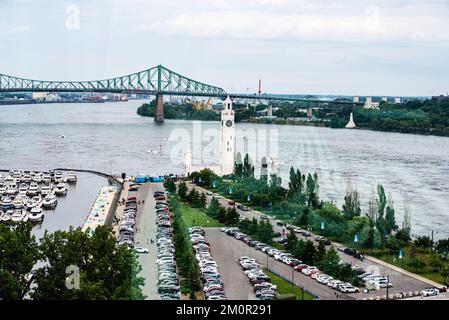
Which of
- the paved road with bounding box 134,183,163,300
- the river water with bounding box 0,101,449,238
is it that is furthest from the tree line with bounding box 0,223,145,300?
the river water with bounding box 0,101,449,238

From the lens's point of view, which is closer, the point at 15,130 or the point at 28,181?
the point at 28,181

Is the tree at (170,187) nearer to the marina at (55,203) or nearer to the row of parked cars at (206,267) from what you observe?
the marina at (55,203)

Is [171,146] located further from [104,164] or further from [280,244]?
[280,244]

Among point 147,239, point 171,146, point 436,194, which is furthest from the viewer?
point 171,146

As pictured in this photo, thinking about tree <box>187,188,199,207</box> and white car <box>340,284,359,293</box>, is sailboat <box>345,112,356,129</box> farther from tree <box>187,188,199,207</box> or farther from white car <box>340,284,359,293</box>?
white car <box>340,284,359,293</box>

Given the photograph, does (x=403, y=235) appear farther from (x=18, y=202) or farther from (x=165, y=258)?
(x=18, y=202)

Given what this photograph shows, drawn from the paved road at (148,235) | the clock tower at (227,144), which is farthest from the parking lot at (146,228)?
the clock tower at (227,144)
